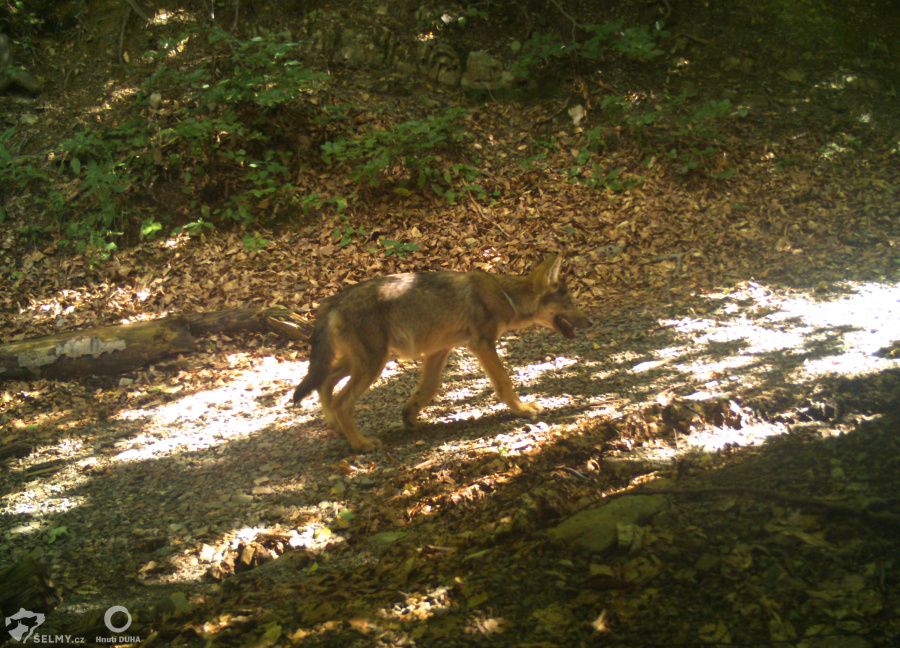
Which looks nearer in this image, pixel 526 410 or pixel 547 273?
pixel 526 410

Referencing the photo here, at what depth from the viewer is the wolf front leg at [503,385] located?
18.6 feet

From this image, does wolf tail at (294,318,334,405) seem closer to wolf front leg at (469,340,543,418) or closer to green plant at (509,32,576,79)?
wolf front leg at (469,340,543,418)

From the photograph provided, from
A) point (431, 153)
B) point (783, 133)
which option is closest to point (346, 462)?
point (431, 153)

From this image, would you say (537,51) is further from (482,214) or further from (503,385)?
(503,385)

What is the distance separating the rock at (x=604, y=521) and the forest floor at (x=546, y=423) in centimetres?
3

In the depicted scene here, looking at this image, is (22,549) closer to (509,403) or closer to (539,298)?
(509,403)

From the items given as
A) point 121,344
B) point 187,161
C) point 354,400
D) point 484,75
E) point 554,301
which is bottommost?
point 354,400

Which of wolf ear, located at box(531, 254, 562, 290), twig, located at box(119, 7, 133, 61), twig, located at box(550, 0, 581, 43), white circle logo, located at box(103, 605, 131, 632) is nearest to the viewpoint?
white circle logo, located at box(103, 605, 131, 632)

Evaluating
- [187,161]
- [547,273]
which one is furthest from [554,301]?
[187,161]

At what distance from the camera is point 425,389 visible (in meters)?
5.89

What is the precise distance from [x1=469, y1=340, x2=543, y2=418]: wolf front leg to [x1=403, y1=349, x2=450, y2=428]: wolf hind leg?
472mm

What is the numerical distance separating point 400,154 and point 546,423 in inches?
280

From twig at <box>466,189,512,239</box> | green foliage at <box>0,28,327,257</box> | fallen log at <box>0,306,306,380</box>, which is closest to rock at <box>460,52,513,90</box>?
→ green foliage at <box>0,28,327,257</box>

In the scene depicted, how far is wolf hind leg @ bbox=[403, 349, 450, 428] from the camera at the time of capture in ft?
19.2
